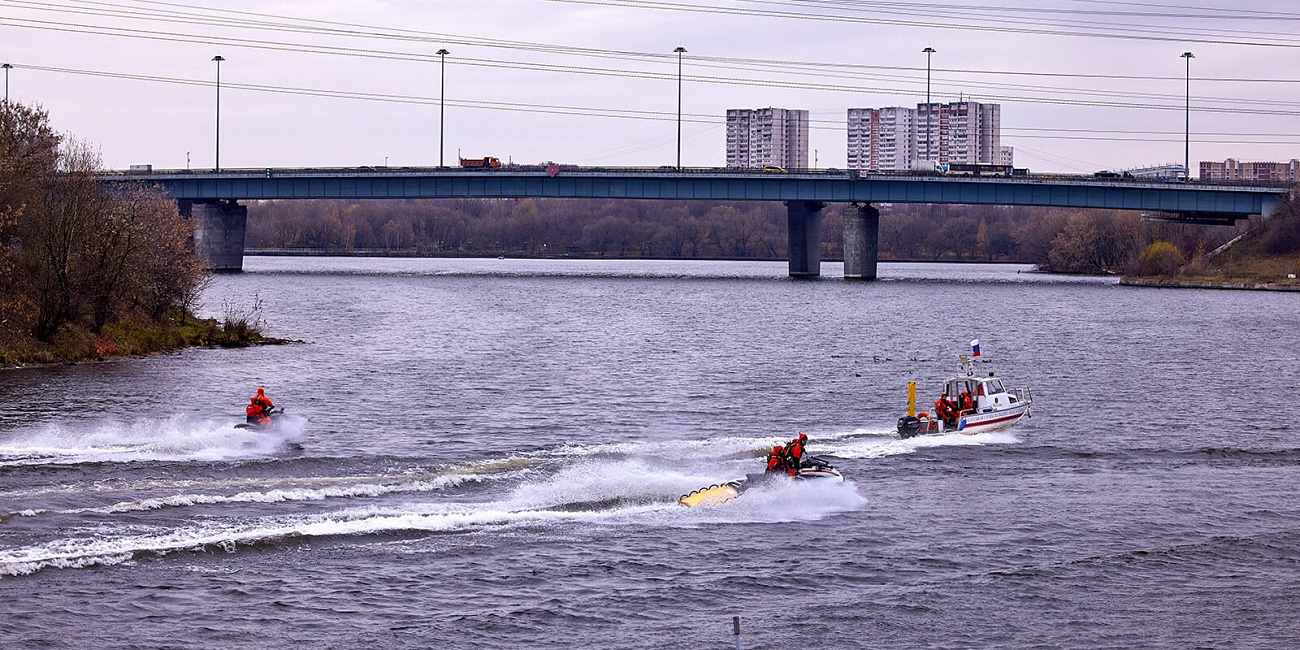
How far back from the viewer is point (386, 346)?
8250 cm

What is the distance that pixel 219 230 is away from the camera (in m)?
176

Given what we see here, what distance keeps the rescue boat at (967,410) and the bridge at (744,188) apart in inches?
4158

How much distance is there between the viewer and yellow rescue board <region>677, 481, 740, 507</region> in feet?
118

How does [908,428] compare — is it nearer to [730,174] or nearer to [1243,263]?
[730,174]

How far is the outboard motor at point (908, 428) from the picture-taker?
4766 centimetres

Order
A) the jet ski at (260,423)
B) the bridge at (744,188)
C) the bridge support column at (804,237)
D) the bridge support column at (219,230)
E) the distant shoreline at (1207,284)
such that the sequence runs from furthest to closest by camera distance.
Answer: the bridge support column at (219,230), the bridge support column at (804,237), the distant shoreline at (1207,284), the bridge at (744,188), the jet ski at (260,423)

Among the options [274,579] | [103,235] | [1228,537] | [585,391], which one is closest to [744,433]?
[585,391]

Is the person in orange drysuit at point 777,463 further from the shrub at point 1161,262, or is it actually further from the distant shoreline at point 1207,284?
the shrub at point 1161,262

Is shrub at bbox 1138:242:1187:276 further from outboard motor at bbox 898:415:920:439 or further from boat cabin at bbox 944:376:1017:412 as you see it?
outboard motor at bbox 898:415:920:439

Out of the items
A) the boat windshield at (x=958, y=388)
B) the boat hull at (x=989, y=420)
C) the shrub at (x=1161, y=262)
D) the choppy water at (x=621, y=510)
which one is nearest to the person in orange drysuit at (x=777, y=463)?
the choppy water at (x=621, y=510)

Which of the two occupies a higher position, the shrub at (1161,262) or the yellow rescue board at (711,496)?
the shrub at (1161,262)

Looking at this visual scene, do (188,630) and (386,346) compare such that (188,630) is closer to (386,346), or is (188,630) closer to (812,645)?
(812,645)

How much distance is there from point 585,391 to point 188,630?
36464 millimetres

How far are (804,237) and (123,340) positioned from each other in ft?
368
